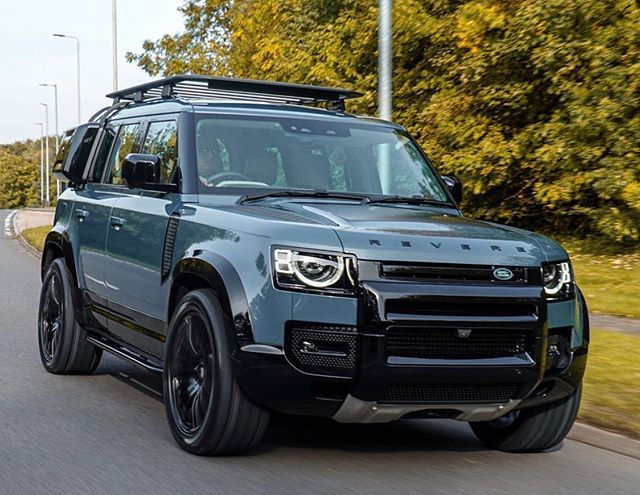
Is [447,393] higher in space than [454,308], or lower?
lower

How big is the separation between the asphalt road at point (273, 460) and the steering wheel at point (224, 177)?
4.67 ft

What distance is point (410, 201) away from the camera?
20.8 feet

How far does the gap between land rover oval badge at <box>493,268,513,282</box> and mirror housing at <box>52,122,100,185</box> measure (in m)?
4.14

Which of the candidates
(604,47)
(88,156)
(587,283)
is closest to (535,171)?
(604,47)

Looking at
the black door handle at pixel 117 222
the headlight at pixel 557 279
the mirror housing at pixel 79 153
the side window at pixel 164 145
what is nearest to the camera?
the headlight at pixel 557 279

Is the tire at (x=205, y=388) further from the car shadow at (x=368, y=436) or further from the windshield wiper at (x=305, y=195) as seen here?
the windshield wiper at (x=305, y=195)

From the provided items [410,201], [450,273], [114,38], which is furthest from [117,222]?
[114,38]

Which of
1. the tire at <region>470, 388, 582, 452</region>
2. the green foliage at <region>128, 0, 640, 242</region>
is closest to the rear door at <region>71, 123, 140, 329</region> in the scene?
the tire at <region>470, 388, 582, 452</region>

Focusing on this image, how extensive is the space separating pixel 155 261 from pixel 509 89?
44.9 ft

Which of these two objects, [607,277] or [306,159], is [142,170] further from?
[607,277]

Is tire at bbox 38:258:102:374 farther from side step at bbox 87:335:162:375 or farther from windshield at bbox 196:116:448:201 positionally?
windshield at bbox 196:116:448:201

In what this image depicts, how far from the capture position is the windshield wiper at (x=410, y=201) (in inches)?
243

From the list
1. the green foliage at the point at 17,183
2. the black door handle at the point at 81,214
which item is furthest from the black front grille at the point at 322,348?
the green foliage at the point at 17,183

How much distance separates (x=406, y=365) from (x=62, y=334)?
373cm
